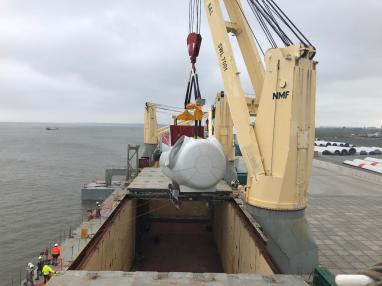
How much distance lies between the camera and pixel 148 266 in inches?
985

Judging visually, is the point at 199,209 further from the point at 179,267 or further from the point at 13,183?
the point at 13,183

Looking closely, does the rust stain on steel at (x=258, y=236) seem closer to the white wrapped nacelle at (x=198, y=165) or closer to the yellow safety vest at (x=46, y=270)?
the white wrapped nacelle at (x=198, y=165)

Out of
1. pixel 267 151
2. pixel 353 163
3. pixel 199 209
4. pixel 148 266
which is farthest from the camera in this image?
pixel 353 163

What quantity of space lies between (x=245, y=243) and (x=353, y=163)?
165 ft

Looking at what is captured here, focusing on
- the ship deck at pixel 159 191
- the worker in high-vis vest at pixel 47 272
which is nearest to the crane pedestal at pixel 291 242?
the ship deck at pixel 159 191

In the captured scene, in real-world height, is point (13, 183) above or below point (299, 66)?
below

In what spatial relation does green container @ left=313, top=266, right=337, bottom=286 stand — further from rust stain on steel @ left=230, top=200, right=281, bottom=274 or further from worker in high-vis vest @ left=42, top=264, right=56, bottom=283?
worker in high-vis vest @ left=42, top=264, right=56, bottom=283

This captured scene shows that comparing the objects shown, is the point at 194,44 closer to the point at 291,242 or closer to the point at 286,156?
the point at 286,156

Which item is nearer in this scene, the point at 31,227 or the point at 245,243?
the point at 245,243

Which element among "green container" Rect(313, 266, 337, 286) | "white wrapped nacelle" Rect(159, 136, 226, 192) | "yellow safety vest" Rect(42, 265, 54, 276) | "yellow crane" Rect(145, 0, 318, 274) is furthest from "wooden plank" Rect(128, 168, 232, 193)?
"yellow safety vest" Rect(42, 265, 54, 276)

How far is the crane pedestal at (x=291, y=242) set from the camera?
1455 cm

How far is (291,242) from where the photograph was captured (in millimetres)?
14602

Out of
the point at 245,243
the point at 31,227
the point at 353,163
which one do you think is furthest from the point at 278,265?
the point at 353,163

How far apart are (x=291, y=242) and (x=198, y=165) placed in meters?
6.16
